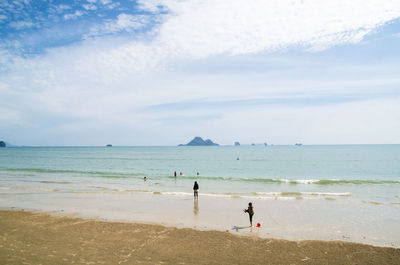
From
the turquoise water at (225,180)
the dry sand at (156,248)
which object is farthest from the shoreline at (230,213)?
the turquoise water at (225,180)

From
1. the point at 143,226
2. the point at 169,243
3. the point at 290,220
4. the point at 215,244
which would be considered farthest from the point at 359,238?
the point at 143,226

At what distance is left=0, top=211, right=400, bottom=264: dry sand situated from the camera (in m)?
10.9

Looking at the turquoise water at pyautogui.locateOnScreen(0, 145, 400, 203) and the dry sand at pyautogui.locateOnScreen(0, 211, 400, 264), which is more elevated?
the dry sand at pyautogui.locateOnScreen(0, 211, 400, 264)

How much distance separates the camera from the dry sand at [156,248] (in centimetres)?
1088

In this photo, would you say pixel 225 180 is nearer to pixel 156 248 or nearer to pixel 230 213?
pixel 230 213

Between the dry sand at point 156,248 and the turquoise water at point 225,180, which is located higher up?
the dry sand at point 156,248

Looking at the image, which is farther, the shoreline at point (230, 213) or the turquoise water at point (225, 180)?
the turquoise water at point (225, 180)

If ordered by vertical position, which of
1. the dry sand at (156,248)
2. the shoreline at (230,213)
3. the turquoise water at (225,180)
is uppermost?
the dry sand at (156,248)

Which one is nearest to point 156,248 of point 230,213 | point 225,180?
point 230,213

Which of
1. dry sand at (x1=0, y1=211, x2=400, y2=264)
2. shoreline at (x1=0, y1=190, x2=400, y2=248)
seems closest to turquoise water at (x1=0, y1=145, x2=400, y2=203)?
shoreline at (x1=0, y1=190, x2=400, y2=248)

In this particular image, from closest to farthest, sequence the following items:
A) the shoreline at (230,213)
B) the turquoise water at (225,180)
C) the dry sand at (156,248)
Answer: the dry sand at (156,248) → the shoreline at (230,213) → the turquoise water at (225,180)

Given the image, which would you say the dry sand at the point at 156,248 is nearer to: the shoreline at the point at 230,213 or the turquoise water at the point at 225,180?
the shoreline at the point at 230,213

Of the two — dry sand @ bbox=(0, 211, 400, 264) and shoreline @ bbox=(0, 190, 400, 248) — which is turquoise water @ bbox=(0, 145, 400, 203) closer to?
shoreline @ bbox=(0, 190, 400, 248)

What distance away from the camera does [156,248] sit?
12.2 metres
